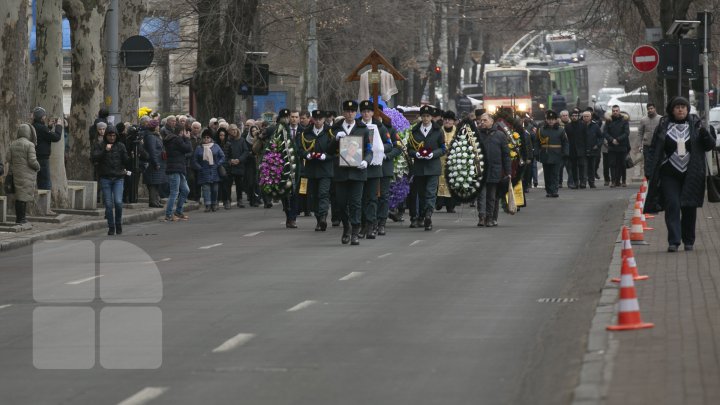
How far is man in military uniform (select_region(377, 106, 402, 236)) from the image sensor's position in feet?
77.4

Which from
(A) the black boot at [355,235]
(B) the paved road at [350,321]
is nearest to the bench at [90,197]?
(B) the paved road at [350,321]

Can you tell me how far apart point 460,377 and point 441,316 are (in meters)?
3.22

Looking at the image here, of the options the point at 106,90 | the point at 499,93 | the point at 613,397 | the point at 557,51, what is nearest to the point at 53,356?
the point at 613,397

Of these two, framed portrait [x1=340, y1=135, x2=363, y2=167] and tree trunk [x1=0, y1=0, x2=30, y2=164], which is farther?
tree trunk [x1=0, y1=0, x2=30, y2=164]

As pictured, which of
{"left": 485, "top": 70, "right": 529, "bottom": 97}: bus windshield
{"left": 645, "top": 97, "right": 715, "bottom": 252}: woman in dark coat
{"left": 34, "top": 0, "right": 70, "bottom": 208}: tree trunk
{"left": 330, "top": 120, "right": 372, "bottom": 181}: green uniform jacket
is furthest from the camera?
{"left": 485, "top": 70, "right": 529, "bottom": 97}: bus windshield

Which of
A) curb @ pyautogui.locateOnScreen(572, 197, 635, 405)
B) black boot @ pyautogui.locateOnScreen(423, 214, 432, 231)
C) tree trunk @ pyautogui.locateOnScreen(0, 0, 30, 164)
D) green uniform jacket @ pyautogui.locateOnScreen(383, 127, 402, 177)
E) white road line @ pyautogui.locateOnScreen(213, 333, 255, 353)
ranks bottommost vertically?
Result: white road line @ pyautogui.locateOnScreen(213, 333, 255, 353)

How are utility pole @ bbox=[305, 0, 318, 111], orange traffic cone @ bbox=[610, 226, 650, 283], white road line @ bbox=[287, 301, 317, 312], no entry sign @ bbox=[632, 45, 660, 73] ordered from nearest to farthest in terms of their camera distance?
orange traffic cone @ bbox=[610, 226, 650, 283], white road line @ bbox=[287, 301, 317, 312], no entry sign @ bbox=[632, 45, 660, 73], utility pole @ bbox=[305, 0, 318, 111]

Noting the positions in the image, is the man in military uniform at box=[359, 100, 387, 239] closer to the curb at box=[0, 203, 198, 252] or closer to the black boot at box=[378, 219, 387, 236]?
the black boot at box=[378, 219, 387, 236]

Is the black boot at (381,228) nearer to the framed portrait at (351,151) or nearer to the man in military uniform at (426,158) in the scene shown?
the man in military uniform at (426,158)

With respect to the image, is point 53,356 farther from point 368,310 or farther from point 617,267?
point 617,267

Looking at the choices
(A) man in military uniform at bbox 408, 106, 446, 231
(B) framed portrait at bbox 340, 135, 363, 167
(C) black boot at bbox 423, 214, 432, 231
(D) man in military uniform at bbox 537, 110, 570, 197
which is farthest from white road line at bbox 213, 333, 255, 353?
(D) man in military uniform at bbox 537, 110, 570, 197

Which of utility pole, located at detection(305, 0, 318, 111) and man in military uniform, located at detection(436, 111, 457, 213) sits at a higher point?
utility pole, located at detection(305, 0, 318, 111)

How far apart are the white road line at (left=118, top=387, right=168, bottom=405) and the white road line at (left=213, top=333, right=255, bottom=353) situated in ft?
5.41

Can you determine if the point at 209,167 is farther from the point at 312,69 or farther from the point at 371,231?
the point at 312,69
